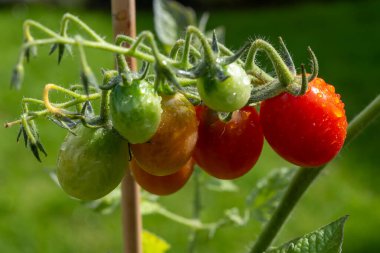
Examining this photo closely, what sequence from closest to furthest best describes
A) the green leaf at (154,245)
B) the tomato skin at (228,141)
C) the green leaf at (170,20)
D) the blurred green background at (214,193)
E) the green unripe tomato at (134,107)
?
the green unripe tomato at (134,107), the tomato skin at (228,141), the green leaf at (154,245), the green leaf at (170,20), the blurred green background at (214,193)

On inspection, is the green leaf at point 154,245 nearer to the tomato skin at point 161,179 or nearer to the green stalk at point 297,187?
the green stalk at point 297,187

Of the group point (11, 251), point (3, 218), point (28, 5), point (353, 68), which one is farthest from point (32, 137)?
point (28, 5)

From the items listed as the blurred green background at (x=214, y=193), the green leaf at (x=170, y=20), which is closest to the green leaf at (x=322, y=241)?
the green leaf at (x=170, y=20)

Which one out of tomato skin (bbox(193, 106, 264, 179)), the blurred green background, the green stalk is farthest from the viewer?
the blurred green background

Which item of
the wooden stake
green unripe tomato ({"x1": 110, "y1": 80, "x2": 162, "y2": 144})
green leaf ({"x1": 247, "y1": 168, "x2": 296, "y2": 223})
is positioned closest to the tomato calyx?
green unripe tomato ({"x1": 110, "y1": 80, "x2": 162, "y2": 144})

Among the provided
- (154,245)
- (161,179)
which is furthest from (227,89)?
(154,245)

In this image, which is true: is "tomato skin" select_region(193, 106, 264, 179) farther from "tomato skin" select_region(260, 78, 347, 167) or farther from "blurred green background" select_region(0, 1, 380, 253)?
"blurred green background" select_region(0, 1, 380, 253)
